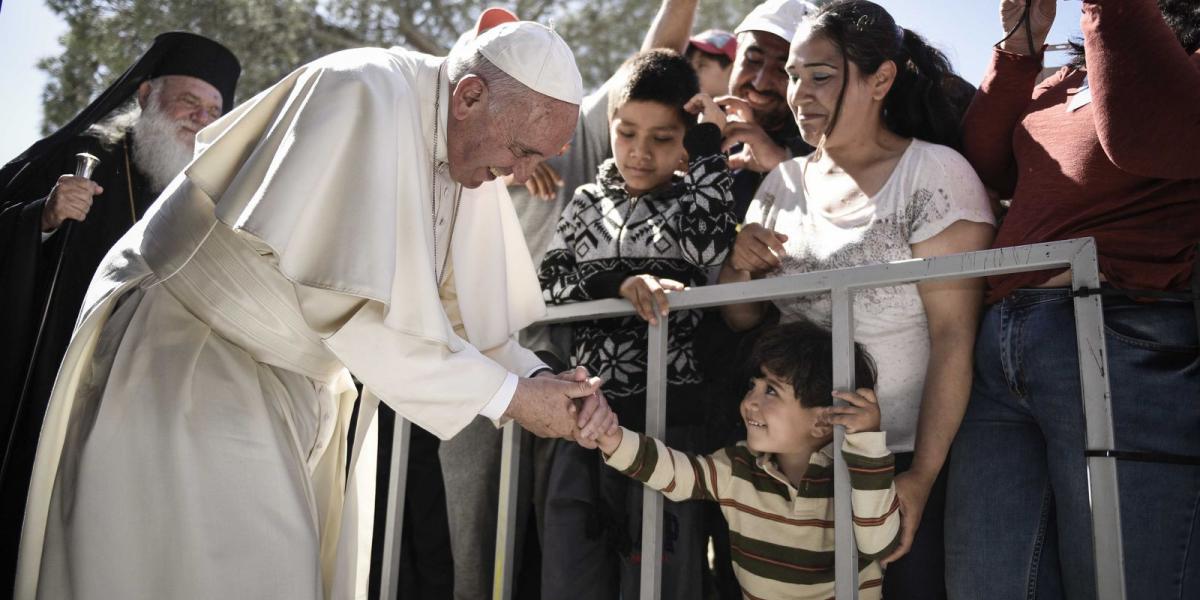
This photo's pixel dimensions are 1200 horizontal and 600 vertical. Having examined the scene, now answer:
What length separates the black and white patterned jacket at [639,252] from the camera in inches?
124

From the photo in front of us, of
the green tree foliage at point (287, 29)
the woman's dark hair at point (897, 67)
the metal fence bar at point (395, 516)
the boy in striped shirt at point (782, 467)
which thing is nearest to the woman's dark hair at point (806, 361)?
the boy in striped shirt at point (782, 467)

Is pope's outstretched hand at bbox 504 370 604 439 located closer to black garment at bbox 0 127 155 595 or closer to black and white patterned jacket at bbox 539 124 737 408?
black and white patterned jacket at bbox 539 124 737 408

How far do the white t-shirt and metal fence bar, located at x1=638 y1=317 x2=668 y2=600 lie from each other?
1.55 ft

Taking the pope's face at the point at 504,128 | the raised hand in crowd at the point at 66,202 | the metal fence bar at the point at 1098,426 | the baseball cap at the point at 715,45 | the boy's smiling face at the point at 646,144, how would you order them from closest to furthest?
1. the metal fence bar at the point at 1098,426
2. the pope's face at the point at 504,128
3. the boy's smiling face at the point at 646,144
4. the raised hand in crowd at the point at 66,202
5. the baseball cap at the point at 715,45

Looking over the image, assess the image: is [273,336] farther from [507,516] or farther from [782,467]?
[782,467]

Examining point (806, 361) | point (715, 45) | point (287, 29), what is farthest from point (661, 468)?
point (287, 29)

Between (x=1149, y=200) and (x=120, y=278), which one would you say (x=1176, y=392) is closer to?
(x=1149, y=200)

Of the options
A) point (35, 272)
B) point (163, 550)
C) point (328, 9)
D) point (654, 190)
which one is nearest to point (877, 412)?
point (654, 190)

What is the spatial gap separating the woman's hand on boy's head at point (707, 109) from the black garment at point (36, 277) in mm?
2288

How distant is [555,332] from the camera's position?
348 centimetres

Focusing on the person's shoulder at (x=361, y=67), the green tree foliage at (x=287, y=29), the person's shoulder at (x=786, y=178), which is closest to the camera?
the person's shoulder at (x=361, y=67)

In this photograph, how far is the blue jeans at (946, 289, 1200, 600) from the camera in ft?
7.02

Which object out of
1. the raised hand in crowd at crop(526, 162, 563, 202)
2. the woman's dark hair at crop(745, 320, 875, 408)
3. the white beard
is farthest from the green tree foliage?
the woman's dark hair at crop(745, 320, 875, 408)

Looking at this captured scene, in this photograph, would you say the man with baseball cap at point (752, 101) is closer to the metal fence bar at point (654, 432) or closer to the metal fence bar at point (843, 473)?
the metal fence bar at point (654, 432)
